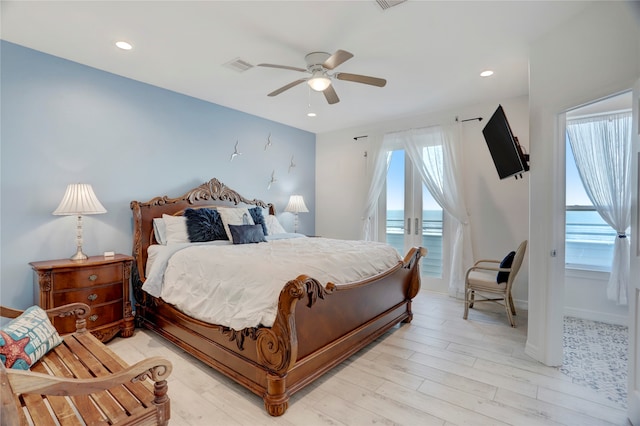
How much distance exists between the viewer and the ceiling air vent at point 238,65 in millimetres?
3035

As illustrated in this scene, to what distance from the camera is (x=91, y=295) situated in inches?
113

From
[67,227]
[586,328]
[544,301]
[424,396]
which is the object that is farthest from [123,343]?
[586,328]

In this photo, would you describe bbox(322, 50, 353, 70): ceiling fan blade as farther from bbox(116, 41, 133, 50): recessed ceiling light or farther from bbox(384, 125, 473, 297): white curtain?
bbox(384, 125, 473, 297): white curtain

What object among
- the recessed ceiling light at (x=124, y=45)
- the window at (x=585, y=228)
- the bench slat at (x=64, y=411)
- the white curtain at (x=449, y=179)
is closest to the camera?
the bench slat at (x=64, y=411)

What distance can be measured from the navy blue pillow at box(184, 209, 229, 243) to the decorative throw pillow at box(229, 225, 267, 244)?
207 mm

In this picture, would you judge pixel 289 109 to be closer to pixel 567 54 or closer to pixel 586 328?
pixel 567 54

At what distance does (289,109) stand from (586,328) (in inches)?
183

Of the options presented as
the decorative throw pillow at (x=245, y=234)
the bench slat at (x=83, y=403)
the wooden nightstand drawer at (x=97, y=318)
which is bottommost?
the wooden nightstand drawer at (x=97, y=318)

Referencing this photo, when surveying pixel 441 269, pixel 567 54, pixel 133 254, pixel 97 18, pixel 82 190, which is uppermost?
pixel 97 18

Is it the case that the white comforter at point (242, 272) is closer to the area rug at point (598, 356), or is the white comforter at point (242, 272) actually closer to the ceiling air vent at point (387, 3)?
the area rug at point (598, 356)

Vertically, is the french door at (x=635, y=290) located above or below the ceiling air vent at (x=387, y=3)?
below

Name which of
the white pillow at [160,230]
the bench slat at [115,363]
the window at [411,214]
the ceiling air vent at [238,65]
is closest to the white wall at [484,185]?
the window at [411,214]

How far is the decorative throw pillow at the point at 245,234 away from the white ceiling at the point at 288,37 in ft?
5.68

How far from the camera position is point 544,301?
8.50 feet
